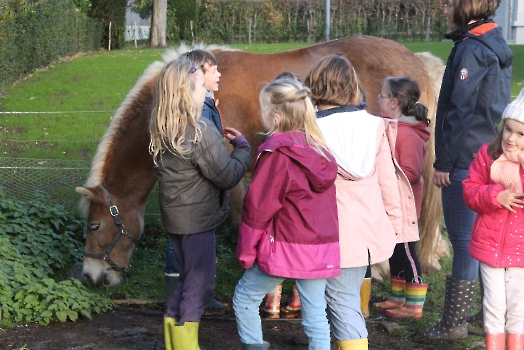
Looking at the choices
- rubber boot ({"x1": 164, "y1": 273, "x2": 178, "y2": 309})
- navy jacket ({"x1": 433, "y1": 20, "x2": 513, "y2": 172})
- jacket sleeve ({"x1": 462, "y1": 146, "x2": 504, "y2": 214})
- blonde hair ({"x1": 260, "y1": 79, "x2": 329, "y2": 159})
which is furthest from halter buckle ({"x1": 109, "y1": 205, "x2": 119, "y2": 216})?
jacket sleeve ({"x1": 462, "y1": 146, "x2": 504, "y2": 214})

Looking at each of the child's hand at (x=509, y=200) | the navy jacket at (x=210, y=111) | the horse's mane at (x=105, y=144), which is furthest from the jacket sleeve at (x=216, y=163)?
the horse's mane at (x=105, y=144)

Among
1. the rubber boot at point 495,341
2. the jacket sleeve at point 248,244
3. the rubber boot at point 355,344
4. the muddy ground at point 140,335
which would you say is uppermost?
the jacket sleeve at point 248,244

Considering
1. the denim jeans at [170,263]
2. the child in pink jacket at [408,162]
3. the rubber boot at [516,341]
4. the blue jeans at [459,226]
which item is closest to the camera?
the rubber boot at [516,341]

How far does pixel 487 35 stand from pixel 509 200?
3.70 feet

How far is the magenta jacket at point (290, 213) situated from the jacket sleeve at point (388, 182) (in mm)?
475

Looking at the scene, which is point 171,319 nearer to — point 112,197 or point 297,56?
point 112,197

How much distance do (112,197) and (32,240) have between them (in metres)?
1.07

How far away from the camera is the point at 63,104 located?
10633 millimetres

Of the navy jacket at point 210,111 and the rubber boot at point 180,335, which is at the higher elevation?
the navy jacket at point 210,111

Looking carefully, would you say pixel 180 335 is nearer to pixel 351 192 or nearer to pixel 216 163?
pixel 216 163

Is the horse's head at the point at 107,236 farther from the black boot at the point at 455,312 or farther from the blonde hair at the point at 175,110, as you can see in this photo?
the black boot at the point at 455,312

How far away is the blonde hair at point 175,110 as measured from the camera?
3.36 metres

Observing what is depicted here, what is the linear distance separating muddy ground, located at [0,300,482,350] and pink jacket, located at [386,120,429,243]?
68cm

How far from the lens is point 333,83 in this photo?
3328 millimetres
